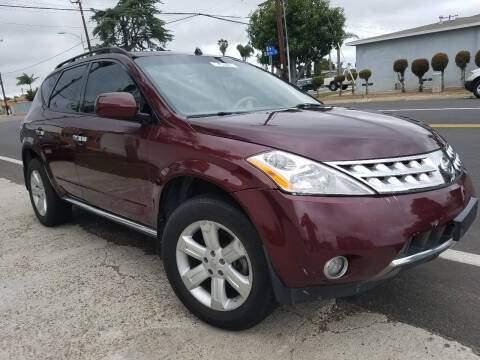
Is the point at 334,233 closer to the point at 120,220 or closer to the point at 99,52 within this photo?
the point at 120,220

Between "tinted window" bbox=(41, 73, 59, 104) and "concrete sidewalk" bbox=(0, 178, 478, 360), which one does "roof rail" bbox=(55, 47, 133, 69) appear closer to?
"tinted window" bbox=(41, 73, 59, 104)

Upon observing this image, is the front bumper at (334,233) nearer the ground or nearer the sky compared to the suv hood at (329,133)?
nearer the ground

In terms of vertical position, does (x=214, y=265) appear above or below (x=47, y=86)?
below

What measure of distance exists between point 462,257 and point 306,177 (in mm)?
1890

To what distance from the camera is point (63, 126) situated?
395 cm

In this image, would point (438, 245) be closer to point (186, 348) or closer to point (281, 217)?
point (281, 217)

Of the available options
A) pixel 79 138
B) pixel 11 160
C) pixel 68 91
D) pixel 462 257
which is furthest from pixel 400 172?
pixel 11 160

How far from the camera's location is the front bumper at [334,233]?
2.05m

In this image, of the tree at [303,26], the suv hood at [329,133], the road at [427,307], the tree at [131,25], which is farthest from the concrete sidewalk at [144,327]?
the tree at [131,25]

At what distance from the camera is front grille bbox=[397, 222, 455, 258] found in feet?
7.18

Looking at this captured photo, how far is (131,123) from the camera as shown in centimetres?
307

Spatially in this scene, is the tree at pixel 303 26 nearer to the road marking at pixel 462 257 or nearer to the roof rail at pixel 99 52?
the roof rail at pixel 99 52

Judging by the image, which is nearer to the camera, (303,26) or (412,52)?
(412,52)

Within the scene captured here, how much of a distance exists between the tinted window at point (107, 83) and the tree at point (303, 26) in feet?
107
